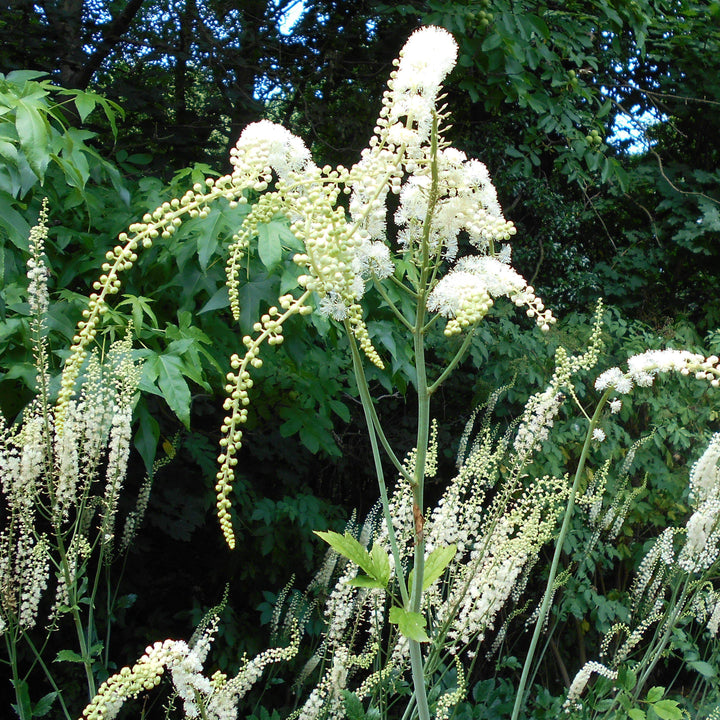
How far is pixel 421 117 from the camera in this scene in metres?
0.90

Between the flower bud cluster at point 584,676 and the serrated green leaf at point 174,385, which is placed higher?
the serrated green leaf at point 174,385

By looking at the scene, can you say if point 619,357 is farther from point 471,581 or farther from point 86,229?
point 86,229

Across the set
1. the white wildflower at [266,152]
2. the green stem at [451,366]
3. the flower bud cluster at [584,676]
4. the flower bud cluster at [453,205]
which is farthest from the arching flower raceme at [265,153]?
the flower bud cluster at [584,676]

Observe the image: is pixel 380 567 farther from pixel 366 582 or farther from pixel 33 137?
pixel 33 137

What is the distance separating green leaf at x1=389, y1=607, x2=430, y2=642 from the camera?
930mm

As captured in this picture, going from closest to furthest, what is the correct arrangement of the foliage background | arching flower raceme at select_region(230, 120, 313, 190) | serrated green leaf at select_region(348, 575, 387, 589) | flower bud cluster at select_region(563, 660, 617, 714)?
arching flower raceme at select_region(230, 120, 313, 190)
serrated green leaf at select_region(348, 575, 387, 589)
the foliage background
flower bud cluster at select_region(563, 660, 617, 714)

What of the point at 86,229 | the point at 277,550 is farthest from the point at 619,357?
the point at 86,229

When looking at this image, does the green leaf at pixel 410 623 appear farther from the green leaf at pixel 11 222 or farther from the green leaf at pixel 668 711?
the green leaf at pixel 668 711

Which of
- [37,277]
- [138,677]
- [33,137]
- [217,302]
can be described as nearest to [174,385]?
[217,302]

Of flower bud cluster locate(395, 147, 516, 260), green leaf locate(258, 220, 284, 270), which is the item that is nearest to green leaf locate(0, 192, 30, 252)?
green leaf locate(258, 220, 284, 270)

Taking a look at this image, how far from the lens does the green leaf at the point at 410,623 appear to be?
36.6 inches

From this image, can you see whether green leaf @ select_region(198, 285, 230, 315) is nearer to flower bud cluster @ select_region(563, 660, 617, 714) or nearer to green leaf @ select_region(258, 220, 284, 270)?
green leaf @ select_region(258, 220, 284, 270)

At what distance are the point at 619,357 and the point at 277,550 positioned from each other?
1981mm

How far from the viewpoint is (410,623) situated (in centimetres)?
95
